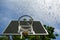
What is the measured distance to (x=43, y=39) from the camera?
97.0 feet

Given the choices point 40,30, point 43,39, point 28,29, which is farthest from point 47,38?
point 28,29

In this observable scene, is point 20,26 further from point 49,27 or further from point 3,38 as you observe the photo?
point 49,27

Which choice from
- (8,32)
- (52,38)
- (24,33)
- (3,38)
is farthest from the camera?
(52,38)

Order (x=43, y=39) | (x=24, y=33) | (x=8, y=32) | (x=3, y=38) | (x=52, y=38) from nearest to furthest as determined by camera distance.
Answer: (x=24, y=33) → (x=8, y=32) → (x=3, y=38) → (x=43, y=39) → (x=52, y=38)

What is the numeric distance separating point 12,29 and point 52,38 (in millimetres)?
11481

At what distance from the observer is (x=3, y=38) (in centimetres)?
2714

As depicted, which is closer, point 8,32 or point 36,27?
point 8,32

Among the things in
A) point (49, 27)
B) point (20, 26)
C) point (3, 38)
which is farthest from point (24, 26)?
point (49, 27)

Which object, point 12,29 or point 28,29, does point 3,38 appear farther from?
point 28,29

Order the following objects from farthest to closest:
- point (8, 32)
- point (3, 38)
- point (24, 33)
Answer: point (3, 38) < point (8, 32) < point (24, 33)

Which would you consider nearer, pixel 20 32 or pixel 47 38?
pixel 20 32

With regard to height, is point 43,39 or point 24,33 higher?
point 24,33

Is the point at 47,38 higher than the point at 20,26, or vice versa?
the point at 20,26

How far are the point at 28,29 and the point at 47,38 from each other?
1159 cm
